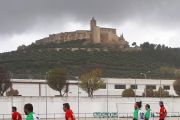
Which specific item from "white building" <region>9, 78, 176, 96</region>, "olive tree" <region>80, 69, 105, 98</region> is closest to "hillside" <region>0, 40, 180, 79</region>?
"white building" <region>9, 78, 176, 96</region>

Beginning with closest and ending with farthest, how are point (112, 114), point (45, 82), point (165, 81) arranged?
point (112, 114), point (45, 82), point (165, 81)

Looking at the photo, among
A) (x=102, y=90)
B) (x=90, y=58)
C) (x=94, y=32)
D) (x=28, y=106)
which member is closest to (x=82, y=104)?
(x=102, y=90)

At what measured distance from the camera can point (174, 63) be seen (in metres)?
151

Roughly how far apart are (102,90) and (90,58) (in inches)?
2350

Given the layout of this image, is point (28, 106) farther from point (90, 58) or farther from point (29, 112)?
point (90, 58)

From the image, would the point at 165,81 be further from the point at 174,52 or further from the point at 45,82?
the point at 174,52

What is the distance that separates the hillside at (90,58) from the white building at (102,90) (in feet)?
53.3

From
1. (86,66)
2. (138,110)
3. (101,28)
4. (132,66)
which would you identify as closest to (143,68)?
(132,66)

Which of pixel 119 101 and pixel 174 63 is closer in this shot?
pixel 119 101

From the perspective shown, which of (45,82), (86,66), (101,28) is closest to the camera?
(45,82)

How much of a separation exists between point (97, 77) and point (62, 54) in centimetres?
7706

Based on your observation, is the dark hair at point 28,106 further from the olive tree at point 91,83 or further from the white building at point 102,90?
the olive tree at point 91,83

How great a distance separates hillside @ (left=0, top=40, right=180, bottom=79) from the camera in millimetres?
128875

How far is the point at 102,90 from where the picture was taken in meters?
90.5
